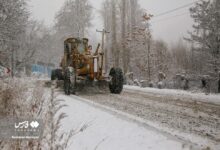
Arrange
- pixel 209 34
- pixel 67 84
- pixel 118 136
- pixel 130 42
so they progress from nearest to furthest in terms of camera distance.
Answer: pixel 118 136
pixel 67 84
pixel 209 34
pixel 130 42

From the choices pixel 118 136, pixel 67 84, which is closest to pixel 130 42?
pixel 67 84

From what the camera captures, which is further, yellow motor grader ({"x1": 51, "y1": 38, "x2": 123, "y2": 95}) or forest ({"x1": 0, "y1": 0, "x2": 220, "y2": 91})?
forest ({"x1": 0, "y1": 0, "x2": 220, "y2": 91})

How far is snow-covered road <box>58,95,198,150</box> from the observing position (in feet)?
17.6

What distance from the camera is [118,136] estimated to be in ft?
19.8

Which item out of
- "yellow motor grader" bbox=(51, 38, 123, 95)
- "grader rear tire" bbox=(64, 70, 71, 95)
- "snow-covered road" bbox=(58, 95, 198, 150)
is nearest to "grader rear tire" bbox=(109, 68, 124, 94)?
"yellow motor grader" bbox=(51, 38, 123, 95)

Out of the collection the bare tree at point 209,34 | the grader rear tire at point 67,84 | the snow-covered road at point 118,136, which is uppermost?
the bare tree at point 209,34

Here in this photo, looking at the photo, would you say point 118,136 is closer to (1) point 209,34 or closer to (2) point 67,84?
(2) point 67,84

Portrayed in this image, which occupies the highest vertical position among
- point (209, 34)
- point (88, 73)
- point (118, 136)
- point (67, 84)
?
point (209, 34)

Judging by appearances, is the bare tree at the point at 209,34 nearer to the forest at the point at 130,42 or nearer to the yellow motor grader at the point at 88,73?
the forest at the point at 130,42

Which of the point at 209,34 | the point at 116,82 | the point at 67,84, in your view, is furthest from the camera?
the point at 209,34

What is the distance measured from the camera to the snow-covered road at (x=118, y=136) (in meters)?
5.36

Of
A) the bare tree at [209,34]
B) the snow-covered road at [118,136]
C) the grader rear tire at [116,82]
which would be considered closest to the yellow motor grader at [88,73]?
the grader rear tire at [116,82]

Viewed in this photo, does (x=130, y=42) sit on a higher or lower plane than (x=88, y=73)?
higher

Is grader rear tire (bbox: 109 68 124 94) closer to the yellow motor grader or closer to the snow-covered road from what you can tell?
the yellow motor grader
